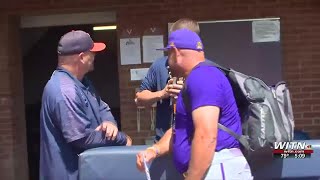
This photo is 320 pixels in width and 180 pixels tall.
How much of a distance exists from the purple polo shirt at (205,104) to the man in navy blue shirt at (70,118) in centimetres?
67

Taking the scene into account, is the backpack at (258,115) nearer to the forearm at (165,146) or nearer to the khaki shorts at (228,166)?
the khaki shorts at (228,166)

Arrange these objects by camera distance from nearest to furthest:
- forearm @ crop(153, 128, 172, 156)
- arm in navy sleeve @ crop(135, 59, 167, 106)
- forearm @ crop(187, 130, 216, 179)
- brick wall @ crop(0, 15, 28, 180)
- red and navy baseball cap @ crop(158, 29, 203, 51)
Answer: forearm @ crop(187, 130, 216, 179), red and navy baseball cap @ crop(158, 29, 203, 51), forearm @ crop(153, 128, 172, 156), arm in navy sleeve @ crop(135, 59, 167, 106), brick wall @ crop(0, 15, 28, 180)

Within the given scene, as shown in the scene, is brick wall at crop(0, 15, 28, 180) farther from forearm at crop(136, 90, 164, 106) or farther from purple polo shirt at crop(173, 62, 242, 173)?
purple polo shirt at crop(173, 62, 242, 173)

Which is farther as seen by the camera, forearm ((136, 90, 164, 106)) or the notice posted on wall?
the notice posted on wall

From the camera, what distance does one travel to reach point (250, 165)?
3.22 meters

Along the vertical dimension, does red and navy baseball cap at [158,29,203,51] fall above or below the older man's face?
above

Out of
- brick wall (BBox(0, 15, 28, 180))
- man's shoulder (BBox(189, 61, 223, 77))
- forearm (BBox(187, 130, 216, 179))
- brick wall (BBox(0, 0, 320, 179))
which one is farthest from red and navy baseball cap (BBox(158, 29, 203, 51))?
brick wall (BBox(0, 15, 28, 180))

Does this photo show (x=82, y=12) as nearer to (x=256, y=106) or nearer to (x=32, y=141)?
(x=32, y=141)

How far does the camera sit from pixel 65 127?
334 cm

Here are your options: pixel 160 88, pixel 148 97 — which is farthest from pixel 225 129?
pixel 160 88

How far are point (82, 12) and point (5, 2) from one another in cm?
89

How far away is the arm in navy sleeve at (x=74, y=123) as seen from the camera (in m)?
3.34

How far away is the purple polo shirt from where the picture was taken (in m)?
2.74

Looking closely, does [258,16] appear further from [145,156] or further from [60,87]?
[145,156]
